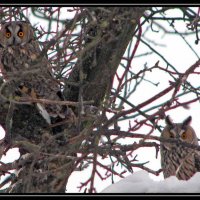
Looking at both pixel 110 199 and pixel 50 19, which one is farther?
pixel 50 19

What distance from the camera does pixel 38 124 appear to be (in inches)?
170

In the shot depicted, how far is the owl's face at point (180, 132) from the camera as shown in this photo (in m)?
5.54

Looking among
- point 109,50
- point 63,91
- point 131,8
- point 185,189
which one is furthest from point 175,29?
point 185,189

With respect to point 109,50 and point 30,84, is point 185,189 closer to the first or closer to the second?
point 109,50

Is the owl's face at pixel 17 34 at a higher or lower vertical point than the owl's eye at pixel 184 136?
higher

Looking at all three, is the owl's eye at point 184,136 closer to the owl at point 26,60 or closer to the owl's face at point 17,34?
the owl at point 26,60

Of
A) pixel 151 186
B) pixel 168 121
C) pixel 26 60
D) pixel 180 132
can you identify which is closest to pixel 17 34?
pixel 26 60

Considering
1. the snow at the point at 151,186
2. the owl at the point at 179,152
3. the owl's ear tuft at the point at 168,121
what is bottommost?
the snow at the point at 151,186

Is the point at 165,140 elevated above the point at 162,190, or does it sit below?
above

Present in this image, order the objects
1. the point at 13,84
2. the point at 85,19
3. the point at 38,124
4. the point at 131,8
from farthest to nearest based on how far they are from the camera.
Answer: the point at 38,124
the point at 85,19
the point at 13,84
the point at 131,8

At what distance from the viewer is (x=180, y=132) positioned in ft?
18.4

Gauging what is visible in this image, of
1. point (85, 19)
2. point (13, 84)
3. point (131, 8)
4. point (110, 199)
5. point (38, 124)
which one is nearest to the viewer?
point (110, 199)

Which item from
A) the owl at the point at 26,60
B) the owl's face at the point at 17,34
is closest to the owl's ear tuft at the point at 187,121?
the owl at the point at 26,60

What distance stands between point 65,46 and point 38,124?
42.4 inches
